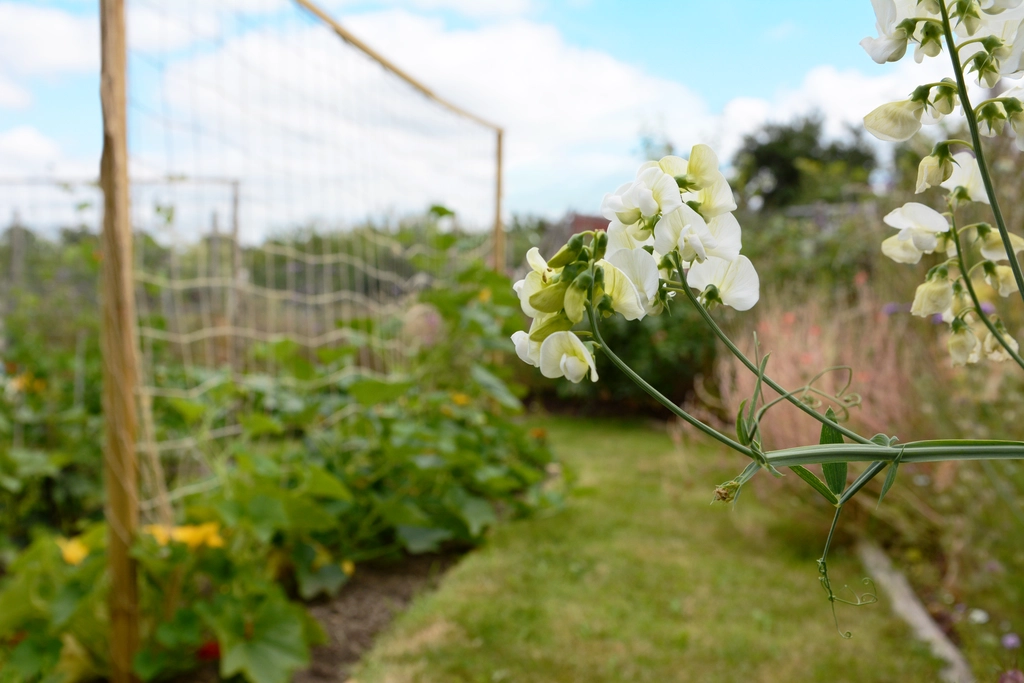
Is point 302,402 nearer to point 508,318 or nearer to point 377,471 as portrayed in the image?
point 377,471

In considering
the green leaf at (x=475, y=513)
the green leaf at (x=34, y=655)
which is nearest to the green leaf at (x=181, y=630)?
the green leaf at (x=34, y=655)

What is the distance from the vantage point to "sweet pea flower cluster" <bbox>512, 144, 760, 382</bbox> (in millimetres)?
407

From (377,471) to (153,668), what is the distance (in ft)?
3.16

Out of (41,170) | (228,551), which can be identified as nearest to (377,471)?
(228,551)

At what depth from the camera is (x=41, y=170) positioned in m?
4.38

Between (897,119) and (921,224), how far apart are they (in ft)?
0.32

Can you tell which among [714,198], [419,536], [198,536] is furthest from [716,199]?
[419,536]

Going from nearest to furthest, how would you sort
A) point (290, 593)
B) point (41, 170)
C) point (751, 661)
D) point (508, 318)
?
point (751, 661) < point (290, 593) < point (508, 318) < point (41, 170)

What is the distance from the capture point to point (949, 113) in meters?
0.45

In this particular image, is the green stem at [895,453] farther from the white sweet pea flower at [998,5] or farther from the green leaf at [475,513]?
the green leaf at [475,513]

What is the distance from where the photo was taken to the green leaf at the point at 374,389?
2159 mm

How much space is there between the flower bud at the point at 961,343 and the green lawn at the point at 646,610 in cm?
146

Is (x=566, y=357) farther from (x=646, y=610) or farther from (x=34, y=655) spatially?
(x=646, y=610)

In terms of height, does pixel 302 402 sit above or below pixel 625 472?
above
